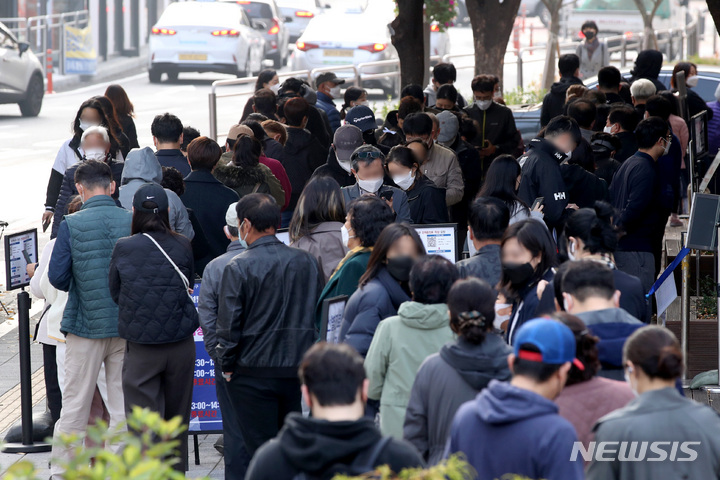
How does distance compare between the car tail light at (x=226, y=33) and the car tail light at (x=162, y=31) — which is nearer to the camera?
the car tail light at (x=162, y=31)

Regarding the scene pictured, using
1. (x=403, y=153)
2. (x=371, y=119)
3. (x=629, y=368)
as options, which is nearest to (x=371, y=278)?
(x=629, y=368)

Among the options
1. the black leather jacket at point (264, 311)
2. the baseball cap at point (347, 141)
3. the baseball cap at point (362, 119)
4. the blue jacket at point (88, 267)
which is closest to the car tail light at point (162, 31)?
the baseball cap at point (362, 119)

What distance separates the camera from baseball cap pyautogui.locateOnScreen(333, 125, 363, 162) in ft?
26.7

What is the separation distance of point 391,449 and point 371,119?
6838mm

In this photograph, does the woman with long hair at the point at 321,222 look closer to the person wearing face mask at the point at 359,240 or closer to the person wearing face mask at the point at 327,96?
the person wearing face mask at the point at 359,240

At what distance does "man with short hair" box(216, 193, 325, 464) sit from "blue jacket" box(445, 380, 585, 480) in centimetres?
228

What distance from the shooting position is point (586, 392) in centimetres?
372

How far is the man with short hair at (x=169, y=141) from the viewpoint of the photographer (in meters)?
7.82

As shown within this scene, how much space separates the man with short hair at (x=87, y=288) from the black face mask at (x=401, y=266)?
6.06 ft

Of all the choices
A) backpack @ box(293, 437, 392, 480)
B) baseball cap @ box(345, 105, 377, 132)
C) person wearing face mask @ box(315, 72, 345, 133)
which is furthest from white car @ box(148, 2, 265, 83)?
backpack @ box(293, 437, 392, 480)

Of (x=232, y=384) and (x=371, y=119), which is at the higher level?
(x=371, y=119)

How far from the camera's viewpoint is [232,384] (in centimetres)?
572

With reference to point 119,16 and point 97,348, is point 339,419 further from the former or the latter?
point 119,16

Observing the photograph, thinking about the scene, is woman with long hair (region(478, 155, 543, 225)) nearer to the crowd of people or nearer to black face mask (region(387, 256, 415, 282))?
the crowd of people
